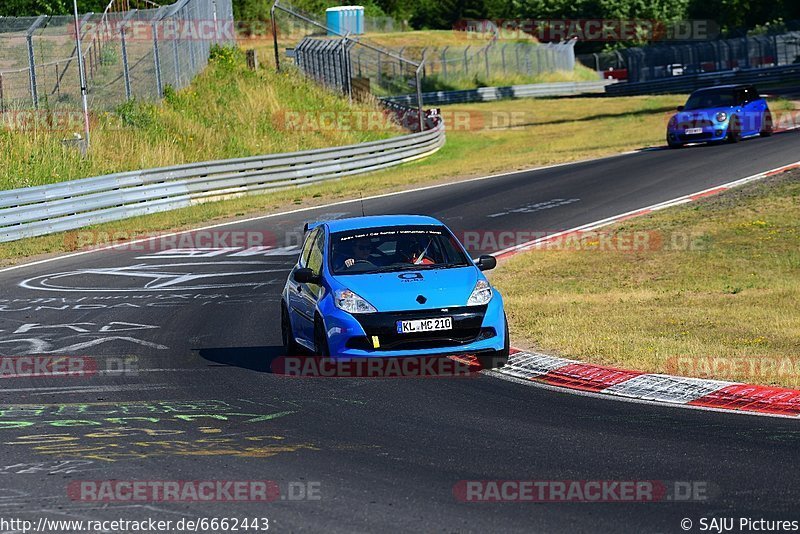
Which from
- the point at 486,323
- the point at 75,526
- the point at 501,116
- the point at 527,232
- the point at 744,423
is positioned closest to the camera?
the point at 75,526

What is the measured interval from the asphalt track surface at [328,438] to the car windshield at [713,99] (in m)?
20.2

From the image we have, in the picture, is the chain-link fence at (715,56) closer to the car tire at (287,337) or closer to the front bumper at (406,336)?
the car tire at (287,337)

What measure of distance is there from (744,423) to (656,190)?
1758 cm

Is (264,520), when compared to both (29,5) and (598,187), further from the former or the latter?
(29,5)

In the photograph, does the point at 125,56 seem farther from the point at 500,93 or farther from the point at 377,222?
the point at 500,93

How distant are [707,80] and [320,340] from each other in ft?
175

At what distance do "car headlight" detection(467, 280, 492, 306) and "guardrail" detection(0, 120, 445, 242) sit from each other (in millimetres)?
15198

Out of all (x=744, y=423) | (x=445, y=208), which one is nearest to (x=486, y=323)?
(x=744, y=423)

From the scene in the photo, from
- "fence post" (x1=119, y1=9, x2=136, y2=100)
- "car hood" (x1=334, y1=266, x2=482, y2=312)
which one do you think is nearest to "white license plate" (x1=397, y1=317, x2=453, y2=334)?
"car hood" (x1=334, y1=266, x2=482, y2=312)

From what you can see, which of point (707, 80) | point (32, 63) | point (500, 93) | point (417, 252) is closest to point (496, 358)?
point (417, 252)

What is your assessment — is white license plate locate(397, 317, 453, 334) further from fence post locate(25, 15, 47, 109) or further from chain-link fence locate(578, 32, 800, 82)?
chain-link fence locate(578, 32, 800, 82)

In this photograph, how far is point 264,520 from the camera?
21.7 ft

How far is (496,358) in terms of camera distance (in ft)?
37.1

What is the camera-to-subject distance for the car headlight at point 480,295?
1104 centimetres
